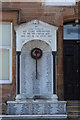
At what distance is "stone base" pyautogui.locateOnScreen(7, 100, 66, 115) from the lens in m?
8.14

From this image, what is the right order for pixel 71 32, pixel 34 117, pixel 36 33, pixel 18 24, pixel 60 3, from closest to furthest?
pixel 34 117, pixel 36 33, pixel 18 24, pixel 60 3, pixel 71 32

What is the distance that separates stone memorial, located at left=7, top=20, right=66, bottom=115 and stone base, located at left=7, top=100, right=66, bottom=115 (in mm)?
372

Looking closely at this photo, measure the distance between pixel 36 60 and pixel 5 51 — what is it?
38.5 inches

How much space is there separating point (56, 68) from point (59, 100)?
86 centimetres

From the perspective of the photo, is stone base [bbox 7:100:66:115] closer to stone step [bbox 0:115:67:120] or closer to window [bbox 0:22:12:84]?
stone step [bbox 0:115:67:120]

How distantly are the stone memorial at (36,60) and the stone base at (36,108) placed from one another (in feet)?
1.22

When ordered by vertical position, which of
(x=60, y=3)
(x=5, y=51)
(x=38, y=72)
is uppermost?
(x=60, y=3)

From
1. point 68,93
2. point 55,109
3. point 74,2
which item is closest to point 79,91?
point 68,93

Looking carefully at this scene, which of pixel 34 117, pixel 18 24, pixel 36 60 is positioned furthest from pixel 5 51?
pixel 34 117

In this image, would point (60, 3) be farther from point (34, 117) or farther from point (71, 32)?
point (34, 117)

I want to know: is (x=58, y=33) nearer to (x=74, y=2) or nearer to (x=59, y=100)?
(x=74, y=2)

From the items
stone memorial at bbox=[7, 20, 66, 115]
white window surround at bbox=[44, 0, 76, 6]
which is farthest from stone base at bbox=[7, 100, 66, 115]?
white window surround at bbox=[44, 0, 76, 6]

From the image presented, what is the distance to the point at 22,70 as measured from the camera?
8703 mm

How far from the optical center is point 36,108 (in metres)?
8.16
